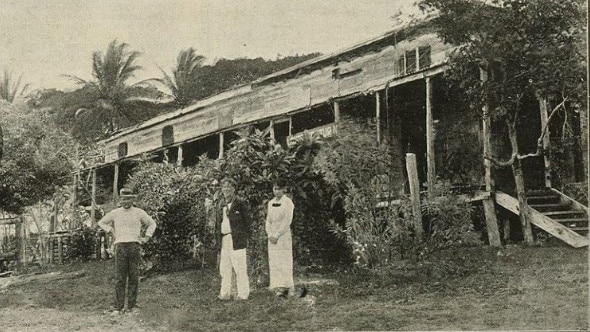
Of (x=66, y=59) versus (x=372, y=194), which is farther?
(x=66, y=59)

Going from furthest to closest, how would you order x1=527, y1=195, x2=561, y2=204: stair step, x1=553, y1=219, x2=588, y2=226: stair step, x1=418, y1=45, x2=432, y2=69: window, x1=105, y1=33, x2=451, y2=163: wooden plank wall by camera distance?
x1=105, y1=33, x2=451, y2=163: wooden plank wall → x1=418, y1=45, x2=432, y2=69: window → x1=527, y1=195, x2=561, y2=204: stair step → x1=553, y1=219, x2=588, y2=226: stair step

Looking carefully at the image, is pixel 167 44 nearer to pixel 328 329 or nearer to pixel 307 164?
pixel 307 164

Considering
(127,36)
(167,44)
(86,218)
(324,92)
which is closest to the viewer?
(127,36)

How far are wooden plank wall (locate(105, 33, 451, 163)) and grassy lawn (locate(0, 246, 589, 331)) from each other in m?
5.59

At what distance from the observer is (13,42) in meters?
9.27

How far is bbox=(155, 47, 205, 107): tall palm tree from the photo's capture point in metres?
38.2

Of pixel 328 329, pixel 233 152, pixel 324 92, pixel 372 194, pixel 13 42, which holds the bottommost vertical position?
pixel 328 329

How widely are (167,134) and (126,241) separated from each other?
59.0ft

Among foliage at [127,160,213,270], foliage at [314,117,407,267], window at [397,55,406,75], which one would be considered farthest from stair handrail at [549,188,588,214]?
foliage at [127,160,213,270]

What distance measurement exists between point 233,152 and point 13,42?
12.8 ft

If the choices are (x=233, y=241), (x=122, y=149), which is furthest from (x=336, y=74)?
→ (x=122, y=149)

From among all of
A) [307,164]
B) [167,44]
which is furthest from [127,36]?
[307,164]

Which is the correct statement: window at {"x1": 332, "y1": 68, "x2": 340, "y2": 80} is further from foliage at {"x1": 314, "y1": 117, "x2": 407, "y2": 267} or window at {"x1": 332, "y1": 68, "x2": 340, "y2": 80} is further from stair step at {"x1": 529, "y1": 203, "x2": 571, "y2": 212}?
foliage at {"x1": 314, "y1": 117, "x2": 407, "y2": 267}

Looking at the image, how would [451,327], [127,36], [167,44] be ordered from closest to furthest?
1. [451,327]
2. [127,36]
3. [167,44]
